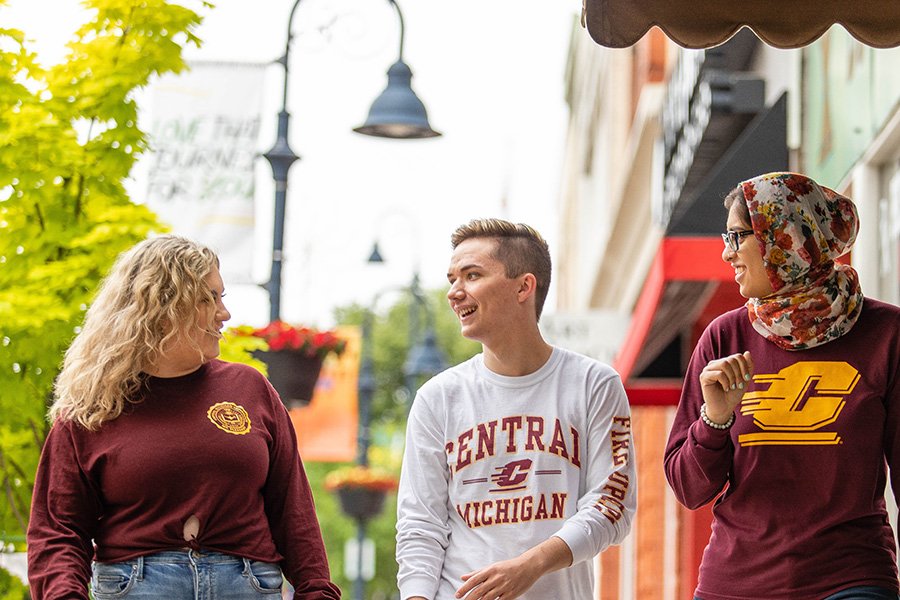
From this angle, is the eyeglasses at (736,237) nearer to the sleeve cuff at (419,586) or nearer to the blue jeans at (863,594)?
the blue jeans at (863,594)

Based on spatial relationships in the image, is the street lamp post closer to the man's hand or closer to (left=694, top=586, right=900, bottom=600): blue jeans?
the man's hand

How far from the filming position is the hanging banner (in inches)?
529

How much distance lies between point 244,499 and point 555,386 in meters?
1.09

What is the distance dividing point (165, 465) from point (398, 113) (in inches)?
340

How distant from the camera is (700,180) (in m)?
14.1

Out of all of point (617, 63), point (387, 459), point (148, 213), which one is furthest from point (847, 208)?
point (387, 459)

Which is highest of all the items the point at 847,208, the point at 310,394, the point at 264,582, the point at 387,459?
the point at 847,208

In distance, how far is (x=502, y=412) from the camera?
17.9 ft

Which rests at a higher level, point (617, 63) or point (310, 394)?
point (617, 63)

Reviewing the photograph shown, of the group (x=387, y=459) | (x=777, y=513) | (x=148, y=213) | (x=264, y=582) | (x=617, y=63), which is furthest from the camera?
(x=387, y=459)

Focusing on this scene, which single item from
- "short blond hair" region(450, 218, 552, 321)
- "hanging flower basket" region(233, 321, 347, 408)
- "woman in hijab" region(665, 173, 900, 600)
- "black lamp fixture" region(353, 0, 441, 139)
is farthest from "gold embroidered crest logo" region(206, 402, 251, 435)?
"black lamp fixture" region(353, 0, 441, 139)

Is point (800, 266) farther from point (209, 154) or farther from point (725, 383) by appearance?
point (209, 154)

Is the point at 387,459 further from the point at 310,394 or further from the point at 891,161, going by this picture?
the point at 891,161

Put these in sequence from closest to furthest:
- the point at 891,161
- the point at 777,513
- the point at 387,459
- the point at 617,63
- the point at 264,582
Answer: the point at 777,513 → the point at 264,582 → the point at 891,161 → the point at 617,63 → the point at 387,459
